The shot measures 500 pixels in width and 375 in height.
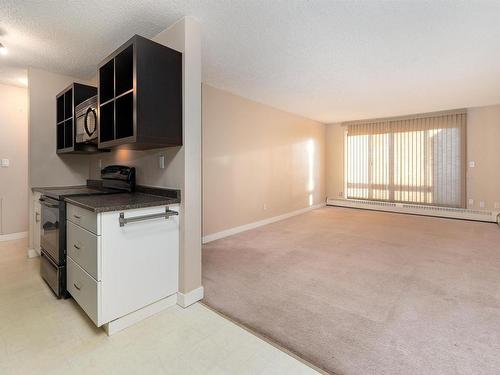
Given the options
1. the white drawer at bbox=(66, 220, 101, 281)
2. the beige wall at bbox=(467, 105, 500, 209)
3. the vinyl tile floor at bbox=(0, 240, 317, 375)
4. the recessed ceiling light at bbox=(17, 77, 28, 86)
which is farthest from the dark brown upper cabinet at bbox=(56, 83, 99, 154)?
the beige wall at bbox=(467, 105, 500, 209)

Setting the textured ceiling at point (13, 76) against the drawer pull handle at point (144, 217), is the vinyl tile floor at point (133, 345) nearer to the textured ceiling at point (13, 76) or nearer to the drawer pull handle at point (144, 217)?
the drawer pull handle at point (144, 217)

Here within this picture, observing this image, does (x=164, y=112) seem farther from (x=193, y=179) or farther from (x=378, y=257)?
(x=378, y=257)

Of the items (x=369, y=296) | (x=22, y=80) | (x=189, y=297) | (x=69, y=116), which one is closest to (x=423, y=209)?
(x=369, y=296)

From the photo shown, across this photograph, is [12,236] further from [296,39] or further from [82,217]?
[296,39]

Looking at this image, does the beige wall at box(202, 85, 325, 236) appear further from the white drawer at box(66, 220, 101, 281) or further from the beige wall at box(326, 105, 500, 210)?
the beige wall at box(326, 105, 500, 210)

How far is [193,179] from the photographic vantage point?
2.19 meters

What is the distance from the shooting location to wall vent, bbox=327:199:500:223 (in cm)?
538

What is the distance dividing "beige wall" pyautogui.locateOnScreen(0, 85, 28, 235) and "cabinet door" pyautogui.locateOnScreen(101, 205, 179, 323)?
351 centimetres

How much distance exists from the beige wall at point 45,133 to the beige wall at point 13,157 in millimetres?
1137

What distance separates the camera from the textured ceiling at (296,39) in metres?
2.08

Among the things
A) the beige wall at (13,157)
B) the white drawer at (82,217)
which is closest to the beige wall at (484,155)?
the white drawer at (82,217)

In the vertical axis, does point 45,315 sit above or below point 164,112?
below

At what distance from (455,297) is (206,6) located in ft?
10.6

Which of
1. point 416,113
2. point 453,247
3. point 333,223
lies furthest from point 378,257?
point 416,113
